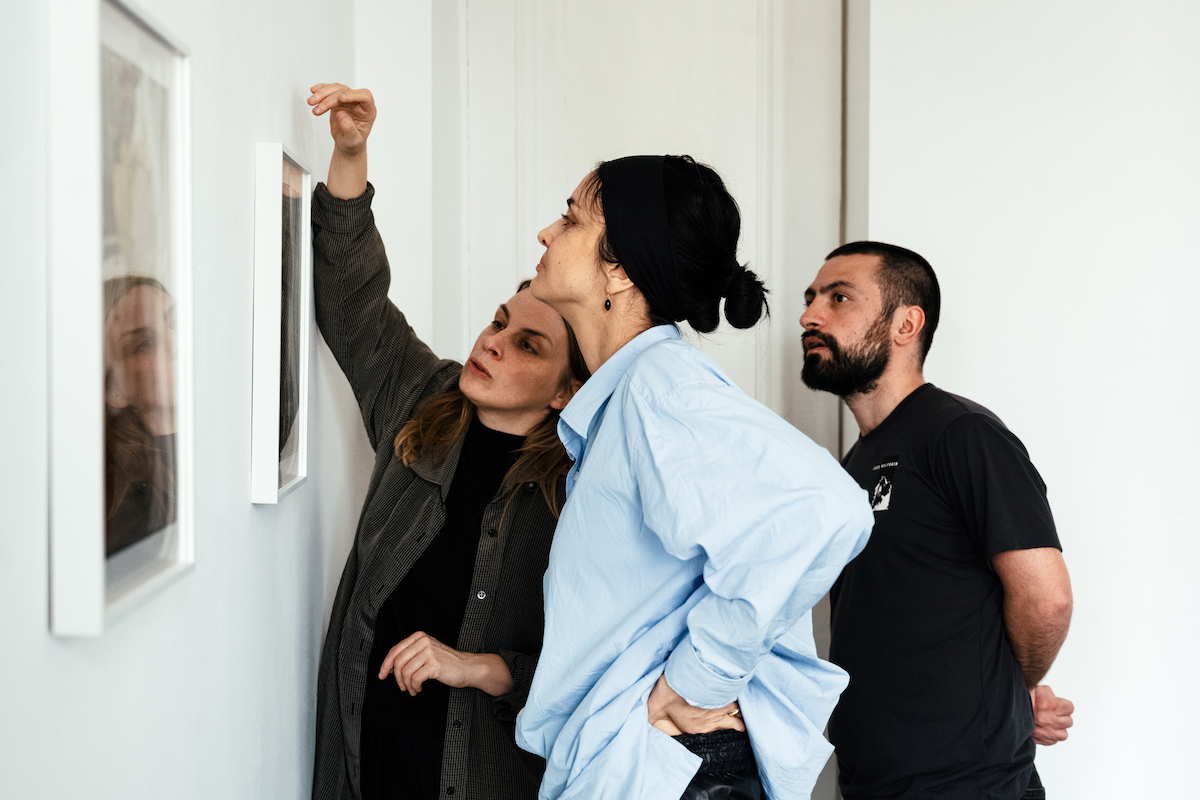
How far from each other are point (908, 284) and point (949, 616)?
75 cm

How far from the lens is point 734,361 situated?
2.41 m

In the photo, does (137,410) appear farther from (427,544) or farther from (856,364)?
(856,364)

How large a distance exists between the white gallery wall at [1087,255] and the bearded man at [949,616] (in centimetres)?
50

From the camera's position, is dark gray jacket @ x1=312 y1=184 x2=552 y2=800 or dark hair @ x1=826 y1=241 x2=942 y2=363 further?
dark hair @ x1=826 y1=241 x2=942 y2=363

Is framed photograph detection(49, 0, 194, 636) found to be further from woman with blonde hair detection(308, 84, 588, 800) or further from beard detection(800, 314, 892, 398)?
beard detection(800, 314, 892, 398)

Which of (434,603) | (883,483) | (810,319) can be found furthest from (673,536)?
(810,319)

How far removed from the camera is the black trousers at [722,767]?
40.8 inches

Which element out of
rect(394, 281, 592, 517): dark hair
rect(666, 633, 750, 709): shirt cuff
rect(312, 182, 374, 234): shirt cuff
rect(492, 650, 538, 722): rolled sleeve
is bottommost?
rect(492, 650, 538, 722): rolled sleeve

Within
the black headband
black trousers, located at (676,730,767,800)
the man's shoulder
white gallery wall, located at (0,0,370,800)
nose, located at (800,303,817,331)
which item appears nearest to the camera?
white gallery wall, located at (0,0,370,800)

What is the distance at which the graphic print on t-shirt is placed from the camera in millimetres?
1737

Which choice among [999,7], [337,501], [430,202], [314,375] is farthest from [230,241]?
[999,7]

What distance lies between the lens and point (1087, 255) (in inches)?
84.2

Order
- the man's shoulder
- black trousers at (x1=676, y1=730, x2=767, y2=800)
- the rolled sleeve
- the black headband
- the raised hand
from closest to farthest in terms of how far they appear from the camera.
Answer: black trousers at (x1=676, y1=730, x2=767, y2=800)
the black headband
the raised hand
the rolled sleeve
the man's shoulder

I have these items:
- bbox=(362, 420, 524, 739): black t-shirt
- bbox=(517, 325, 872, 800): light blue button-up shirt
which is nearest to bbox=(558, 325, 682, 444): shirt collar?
bbox=(517, 325, 872, 800): light blue button-up shirt
